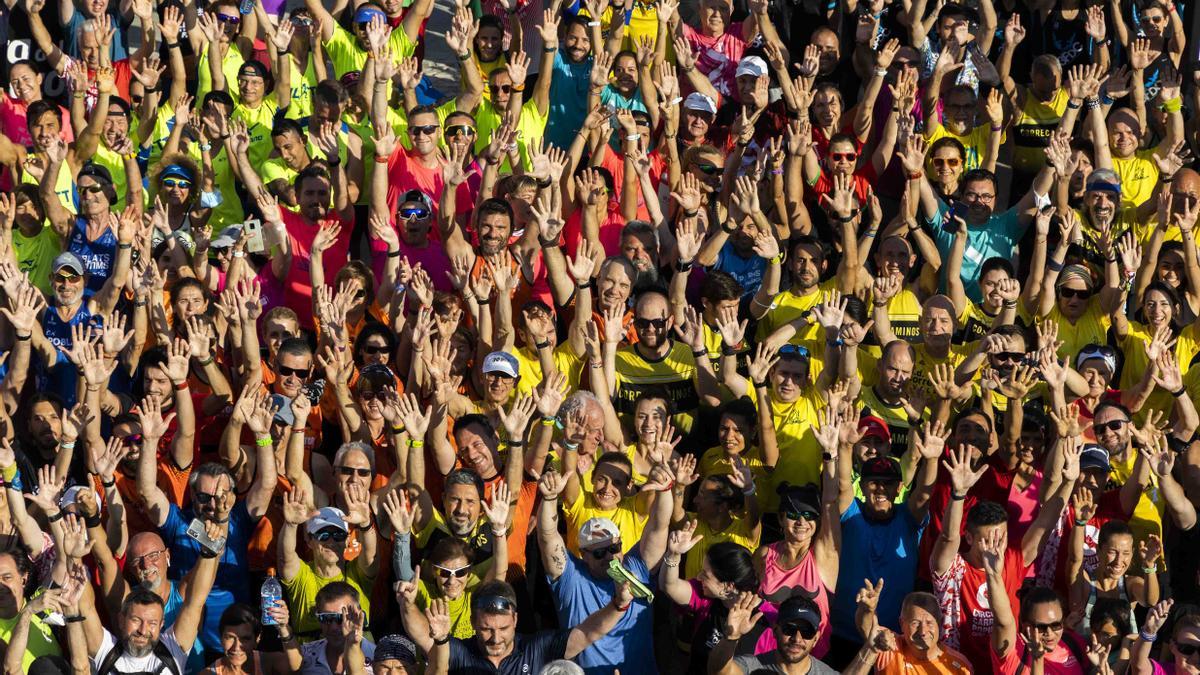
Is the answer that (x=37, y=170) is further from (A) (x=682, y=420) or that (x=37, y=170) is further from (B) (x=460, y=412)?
(A) (x=682, y=420)

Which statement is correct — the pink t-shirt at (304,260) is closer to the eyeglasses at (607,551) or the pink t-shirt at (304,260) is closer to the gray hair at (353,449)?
the gray hair at (353,449)

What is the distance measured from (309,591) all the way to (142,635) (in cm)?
88

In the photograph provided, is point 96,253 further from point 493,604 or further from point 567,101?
point 493,604

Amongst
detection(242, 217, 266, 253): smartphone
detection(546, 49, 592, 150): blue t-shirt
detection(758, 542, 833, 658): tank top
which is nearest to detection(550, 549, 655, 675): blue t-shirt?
detection(758, 542, 833, 658): tank top

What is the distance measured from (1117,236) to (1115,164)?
2.35ft

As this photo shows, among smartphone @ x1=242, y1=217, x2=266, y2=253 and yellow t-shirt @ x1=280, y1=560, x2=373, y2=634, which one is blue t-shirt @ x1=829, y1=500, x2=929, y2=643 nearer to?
yellow t-shirt @ x1=280, y1=560, x2=373, y2=634

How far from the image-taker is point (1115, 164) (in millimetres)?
12320

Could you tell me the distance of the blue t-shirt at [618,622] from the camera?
30.0 feet

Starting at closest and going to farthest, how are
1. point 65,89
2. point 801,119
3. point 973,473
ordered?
point 973,473 → point 801,119 → point 65,89

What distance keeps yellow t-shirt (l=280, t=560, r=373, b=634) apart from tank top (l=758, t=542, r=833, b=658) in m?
1.86

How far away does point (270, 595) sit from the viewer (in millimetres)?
9312

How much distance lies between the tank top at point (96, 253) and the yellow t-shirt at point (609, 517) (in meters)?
3.30

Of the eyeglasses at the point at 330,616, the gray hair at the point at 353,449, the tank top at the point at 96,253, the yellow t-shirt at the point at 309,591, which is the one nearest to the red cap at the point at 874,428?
the gray hair at the point at 353,449

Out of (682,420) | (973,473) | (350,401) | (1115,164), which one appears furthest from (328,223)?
(1115,164)
